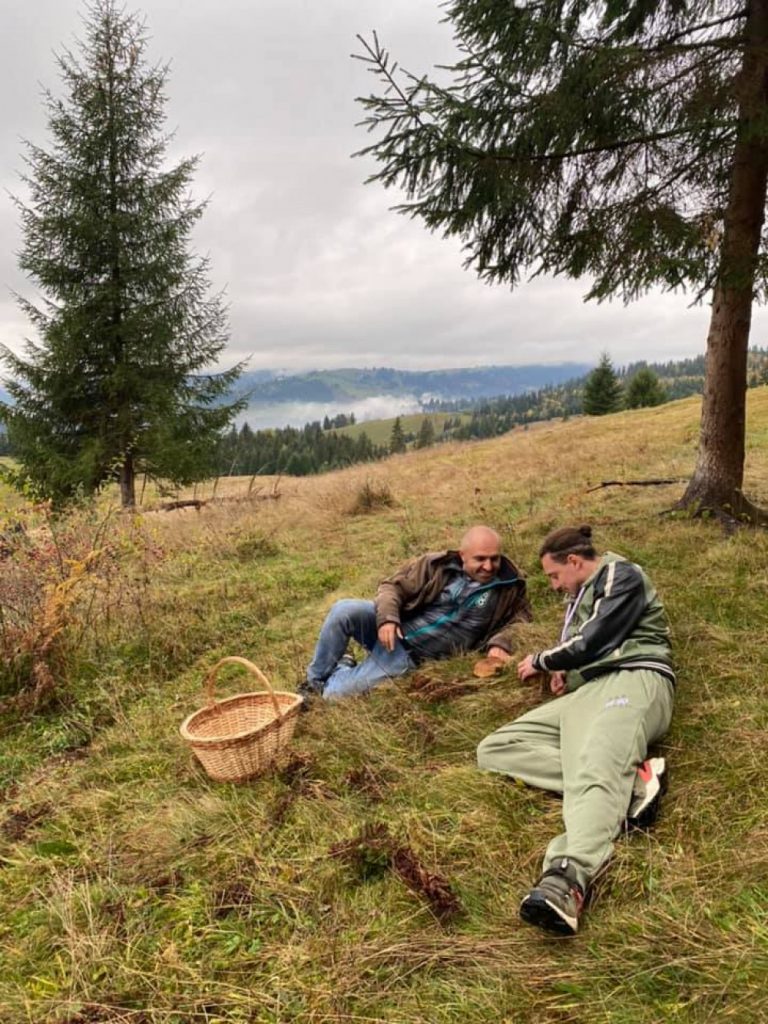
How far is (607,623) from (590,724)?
1.85 ft

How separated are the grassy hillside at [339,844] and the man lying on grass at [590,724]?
0.11m

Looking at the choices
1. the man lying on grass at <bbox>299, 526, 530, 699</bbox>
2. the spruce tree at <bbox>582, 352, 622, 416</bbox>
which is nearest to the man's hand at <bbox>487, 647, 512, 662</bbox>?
the man lying on grass at <bbox>299, 526, 530, 699</bbox>

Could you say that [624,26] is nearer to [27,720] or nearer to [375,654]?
[375,654]

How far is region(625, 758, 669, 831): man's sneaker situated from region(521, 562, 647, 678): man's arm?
61cm

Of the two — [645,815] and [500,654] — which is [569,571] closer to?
[500,654]

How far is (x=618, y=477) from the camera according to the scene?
10.8m

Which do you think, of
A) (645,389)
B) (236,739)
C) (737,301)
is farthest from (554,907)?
(645,389)

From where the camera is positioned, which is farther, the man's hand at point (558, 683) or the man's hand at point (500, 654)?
the man's hand at point (500, 654)

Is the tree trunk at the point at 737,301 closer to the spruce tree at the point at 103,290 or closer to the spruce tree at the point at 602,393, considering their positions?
the spruce tree at the point at 103,290

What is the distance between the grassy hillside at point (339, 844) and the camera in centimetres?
185

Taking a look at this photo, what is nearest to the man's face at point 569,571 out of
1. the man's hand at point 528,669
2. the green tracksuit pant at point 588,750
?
the man's hand at point 528,669

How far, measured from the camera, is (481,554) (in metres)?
4.04

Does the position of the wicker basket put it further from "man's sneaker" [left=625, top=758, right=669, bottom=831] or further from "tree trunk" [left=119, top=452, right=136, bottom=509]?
"tree trunk" [left=119, top=452, right=136, bottom=509]

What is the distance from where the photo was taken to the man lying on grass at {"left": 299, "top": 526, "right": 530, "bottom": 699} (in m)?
4.19
